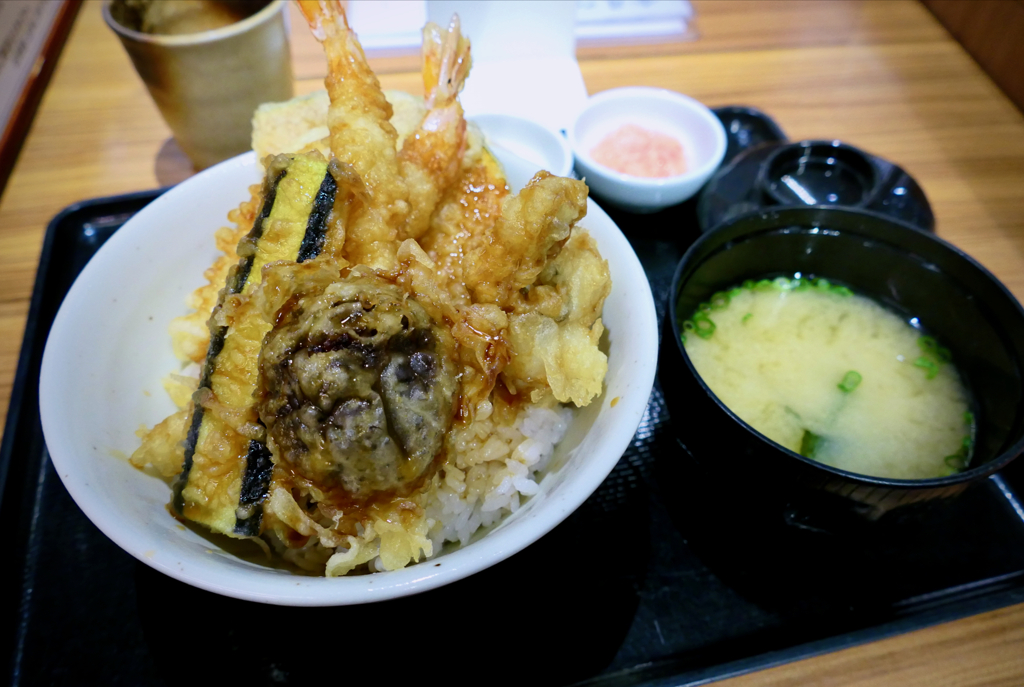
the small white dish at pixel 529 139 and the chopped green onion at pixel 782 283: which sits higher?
the small white dish at pixel 529 139

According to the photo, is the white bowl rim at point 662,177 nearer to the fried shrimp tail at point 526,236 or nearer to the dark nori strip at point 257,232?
the fried shrimp tail at point 526,236

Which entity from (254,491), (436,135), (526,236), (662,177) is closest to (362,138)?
(436,135)

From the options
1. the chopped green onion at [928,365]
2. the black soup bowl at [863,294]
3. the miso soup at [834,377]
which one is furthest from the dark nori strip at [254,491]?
the chopped green onion at [928,365]

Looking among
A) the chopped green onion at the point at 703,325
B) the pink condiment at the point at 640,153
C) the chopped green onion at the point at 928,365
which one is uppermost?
the pink condiment at the point at 640,153

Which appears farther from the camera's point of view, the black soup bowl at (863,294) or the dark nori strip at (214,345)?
the black soup bowl at (863,294)

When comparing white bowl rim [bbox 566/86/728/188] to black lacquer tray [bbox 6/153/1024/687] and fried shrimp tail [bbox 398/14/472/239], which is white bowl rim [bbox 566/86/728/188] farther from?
black lacquer tray [bbox 6/153/1024/687]

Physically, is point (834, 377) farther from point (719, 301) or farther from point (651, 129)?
point (651, 129)

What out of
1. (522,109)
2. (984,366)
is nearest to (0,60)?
(522,109)

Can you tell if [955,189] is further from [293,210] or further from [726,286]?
[293,210]
